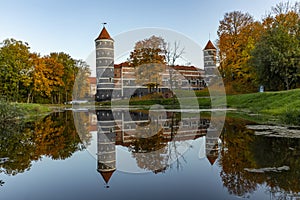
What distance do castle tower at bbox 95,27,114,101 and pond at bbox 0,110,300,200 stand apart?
41.4 metres

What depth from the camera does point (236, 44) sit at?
3453cm

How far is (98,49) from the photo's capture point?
166 feet

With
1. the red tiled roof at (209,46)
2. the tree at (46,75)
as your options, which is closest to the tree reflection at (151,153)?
the tree at (46,75)

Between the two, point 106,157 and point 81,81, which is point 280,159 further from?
point 81,81

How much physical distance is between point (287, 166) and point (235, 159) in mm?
1052

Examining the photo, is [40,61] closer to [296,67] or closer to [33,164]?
[296,67]

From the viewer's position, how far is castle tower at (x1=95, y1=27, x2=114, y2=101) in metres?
49.5

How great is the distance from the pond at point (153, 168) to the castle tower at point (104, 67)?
41.4 meters

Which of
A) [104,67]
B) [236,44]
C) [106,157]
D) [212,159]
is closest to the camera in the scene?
[212,159]

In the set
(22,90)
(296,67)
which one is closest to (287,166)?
(296,67)

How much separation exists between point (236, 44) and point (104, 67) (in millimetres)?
24506

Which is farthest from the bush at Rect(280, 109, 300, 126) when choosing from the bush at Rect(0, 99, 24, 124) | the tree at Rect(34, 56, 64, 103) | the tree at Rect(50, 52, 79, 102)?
the tree at Rect(50, 52, 79, 102)

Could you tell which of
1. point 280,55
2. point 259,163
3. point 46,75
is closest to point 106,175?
point 259,163

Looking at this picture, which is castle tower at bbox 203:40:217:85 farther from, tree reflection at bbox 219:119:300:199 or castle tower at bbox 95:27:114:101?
tree reflection at bbox 219:119:300:199
